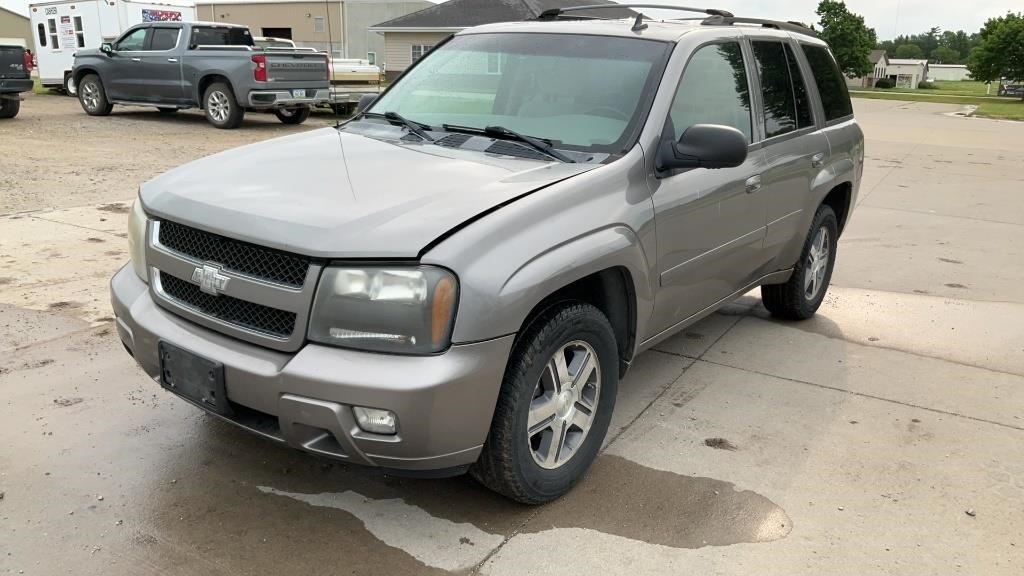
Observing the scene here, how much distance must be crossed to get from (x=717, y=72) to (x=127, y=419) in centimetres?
317

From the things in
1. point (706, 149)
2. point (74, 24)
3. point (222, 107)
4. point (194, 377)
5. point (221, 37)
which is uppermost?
point (74, 24)

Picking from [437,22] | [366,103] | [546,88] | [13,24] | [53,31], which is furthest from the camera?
[13,24]

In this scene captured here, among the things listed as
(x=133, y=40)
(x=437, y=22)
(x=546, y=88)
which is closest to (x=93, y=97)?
(x=133, y=40)

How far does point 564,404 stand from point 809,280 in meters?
2.88

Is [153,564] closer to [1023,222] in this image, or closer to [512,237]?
[512,237]

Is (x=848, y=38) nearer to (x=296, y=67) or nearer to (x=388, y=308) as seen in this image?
(x=296, y=67)

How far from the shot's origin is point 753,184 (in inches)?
163

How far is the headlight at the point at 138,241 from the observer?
3209 millimetres

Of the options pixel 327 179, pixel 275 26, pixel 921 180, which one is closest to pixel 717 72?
pixel 327 179

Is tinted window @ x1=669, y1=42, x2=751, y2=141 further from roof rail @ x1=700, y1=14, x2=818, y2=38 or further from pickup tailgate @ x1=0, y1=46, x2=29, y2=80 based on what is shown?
pickup tailgate @ x1=0, y1=46, x2=29, y2=80

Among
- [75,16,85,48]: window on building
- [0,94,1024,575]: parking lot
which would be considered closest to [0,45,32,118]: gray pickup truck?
[75,16,85,48]: window on building

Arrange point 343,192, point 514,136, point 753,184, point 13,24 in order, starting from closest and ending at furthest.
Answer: point 343,192 < point 514,136 < point 753,184 < point 13,24

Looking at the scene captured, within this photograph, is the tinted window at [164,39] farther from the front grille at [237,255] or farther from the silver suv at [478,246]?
the front grille at [237,255]

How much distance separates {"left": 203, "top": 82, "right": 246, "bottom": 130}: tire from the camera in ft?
48.9
